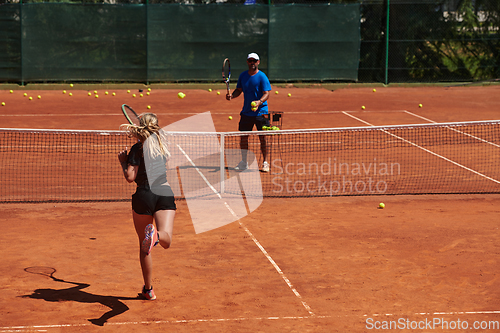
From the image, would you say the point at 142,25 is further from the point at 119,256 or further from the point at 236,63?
the point at 119,256

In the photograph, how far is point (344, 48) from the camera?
2255 cm

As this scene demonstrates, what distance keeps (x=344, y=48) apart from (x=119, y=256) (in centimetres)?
1753

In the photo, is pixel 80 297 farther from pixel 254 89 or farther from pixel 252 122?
pixel 254 89

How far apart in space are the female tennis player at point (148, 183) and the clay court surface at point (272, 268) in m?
0.70

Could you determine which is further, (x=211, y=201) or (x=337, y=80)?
(x=337, y=80)

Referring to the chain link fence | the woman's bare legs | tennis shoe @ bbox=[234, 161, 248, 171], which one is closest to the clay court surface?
the woman's bare legs

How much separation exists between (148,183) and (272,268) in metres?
1.84

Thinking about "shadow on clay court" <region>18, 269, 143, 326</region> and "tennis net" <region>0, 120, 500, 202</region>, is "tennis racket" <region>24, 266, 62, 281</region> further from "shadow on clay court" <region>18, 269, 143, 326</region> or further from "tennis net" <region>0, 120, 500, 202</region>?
"tennis net" <region>0, 120, 500, 202</region>

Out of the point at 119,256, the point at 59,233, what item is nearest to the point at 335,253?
the point at 119,256

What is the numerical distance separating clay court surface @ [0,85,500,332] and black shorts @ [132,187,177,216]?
0.90 metres

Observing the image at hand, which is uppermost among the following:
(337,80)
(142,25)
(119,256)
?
(142,25)

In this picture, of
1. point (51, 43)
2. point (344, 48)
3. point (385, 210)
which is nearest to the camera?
point (385, 210)

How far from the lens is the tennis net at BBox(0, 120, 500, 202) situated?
9758 millimetres

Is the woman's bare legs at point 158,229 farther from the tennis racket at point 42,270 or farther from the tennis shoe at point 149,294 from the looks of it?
the tennis racket at point 42,270
